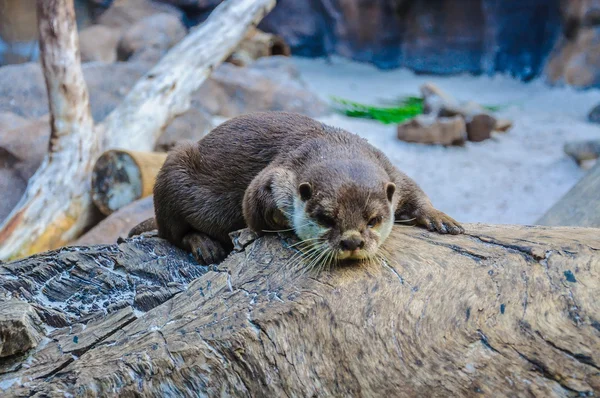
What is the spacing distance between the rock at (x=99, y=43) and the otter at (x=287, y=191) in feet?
30.5

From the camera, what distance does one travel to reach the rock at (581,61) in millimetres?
10133

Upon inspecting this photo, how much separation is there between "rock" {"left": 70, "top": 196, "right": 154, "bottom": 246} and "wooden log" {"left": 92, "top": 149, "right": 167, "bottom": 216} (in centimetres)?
33

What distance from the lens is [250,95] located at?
9336mm

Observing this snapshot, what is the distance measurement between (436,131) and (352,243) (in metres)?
5.89

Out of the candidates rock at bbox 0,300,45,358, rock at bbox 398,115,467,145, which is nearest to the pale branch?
rock at bbox 398,115,467,145

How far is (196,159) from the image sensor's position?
3162 mm

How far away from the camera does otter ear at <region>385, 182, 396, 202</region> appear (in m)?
2.50

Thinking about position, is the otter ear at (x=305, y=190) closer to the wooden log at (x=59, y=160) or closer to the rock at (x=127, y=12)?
the wooden log at (x=59, y=160)

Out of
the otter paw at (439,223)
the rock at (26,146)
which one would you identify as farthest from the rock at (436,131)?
the otter paw at (439,223)

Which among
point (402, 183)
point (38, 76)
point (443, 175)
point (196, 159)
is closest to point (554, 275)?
point (402, 183)

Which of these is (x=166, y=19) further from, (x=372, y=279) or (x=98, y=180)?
(x=372, y=279)

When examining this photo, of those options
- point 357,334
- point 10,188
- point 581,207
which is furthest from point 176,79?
point 357,334

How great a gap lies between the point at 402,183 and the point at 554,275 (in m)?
0.95

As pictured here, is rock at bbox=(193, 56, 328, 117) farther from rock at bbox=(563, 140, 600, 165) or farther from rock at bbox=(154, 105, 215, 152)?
rock at bbox=(563, 140, 600, 165)
